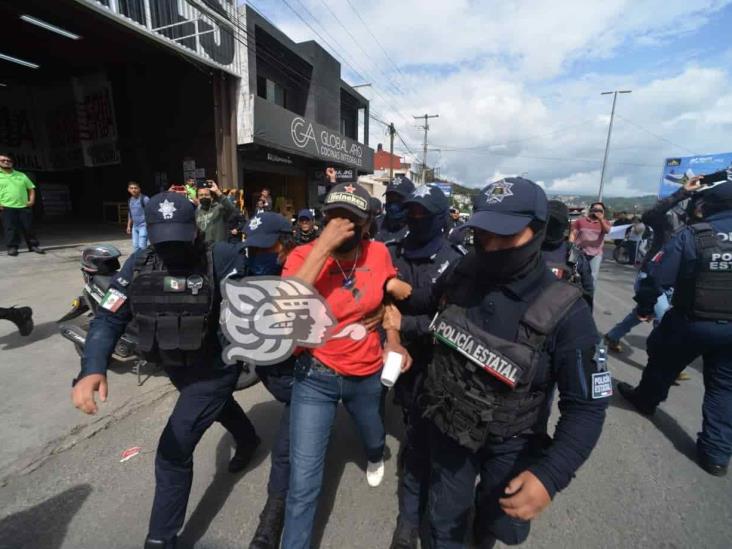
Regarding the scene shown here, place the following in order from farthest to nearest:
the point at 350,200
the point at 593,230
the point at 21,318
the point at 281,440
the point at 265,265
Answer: the point at 593,230
the point at 21,318
the point at 265,265
the point at 281,440
the point at 350,200

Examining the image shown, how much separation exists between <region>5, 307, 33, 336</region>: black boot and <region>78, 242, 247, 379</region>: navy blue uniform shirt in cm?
316

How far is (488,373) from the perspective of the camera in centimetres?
132

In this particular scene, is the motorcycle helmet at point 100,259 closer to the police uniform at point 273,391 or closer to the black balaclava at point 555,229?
the police uniform at point 273,391

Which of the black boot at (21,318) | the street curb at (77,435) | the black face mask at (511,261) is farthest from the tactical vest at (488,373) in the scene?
the black boot at (21,318)

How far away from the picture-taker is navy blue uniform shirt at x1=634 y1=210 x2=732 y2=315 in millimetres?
2387

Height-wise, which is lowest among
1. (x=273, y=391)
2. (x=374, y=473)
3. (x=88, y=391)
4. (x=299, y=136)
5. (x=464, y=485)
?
(x=374, y=473)

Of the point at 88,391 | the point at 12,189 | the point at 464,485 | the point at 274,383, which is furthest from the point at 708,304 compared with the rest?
the point at 12,189

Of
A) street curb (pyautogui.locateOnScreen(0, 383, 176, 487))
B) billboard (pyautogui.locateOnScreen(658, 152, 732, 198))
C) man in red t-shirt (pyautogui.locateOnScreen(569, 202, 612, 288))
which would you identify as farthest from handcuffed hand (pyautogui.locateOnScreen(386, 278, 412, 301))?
billboard (pyautogui.locateOnScreen(658, 152, 732, 198))

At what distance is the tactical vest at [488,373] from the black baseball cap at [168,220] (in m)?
1.20

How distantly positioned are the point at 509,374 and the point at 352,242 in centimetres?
85

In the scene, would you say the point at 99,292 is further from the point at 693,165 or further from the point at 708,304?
the point at 693,165

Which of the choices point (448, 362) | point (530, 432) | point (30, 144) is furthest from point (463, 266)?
point (30, 144)

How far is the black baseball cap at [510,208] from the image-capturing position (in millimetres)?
1244

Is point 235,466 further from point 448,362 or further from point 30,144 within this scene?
point 30,144
